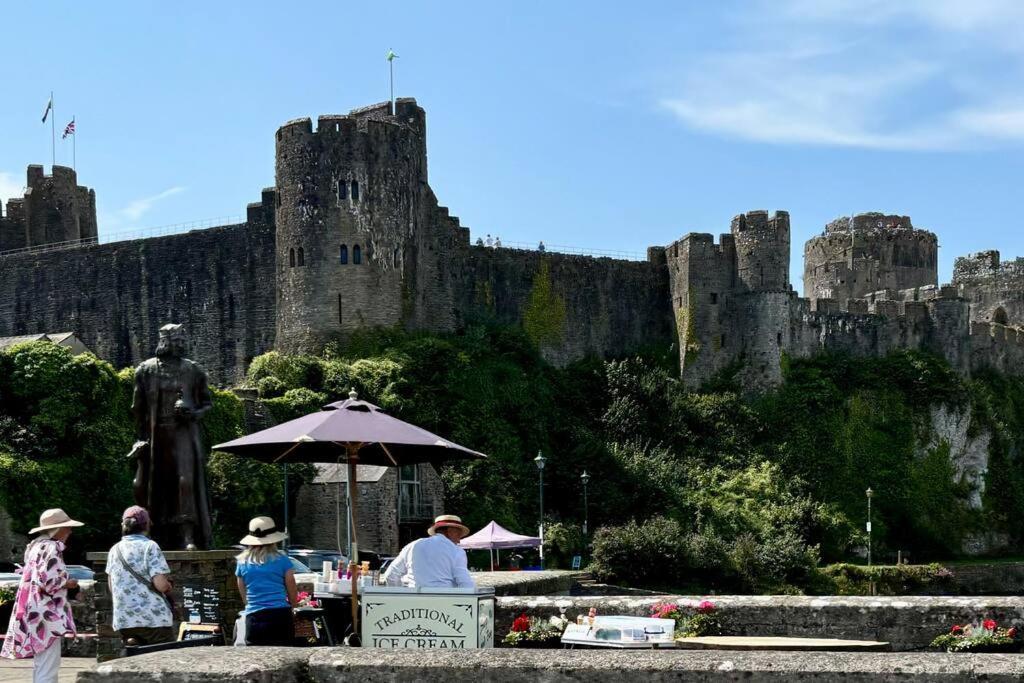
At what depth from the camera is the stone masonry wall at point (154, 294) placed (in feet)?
160

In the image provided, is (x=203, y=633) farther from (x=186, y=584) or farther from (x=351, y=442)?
(x=351, y=442)

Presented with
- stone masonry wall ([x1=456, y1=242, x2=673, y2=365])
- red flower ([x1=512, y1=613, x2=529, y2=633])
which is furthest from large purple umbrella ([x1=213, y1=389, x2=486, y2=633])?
stone masonry wall ([x1=456, y1=242, x2=673, y2=365])

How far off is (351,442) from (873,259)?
61596 millimetres

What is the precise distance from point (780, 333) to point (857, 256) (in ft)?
69.5

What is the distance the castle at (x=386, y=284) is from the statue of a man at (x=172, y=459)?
104ft

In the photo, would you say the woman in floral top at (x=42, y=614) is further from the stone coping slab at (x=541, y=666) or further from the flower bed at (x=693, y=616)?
the flower bed at (x=693, y=616)

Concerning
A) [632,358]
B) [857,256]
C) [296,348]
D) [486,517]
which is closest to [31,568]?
[486,517]

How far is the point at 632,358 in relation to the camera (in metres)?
54.1

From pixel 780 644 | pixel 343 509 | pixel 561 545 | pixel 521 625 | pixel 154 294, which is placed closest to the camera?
pixel 780 644

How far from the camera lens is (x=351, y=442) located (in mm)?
15320

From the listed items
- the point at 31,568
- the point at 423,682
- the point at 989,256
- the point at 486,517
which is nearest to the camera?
the point at 423,682

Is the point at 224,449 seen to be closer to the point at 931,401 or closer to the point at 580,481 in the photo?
the point at 580,481

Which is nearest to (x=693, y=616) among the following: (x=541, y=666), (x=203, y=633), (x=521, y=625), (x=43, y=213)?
(x=521, y=625)

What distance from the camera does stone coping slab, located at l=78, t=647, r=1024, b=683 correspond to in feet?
24.9
